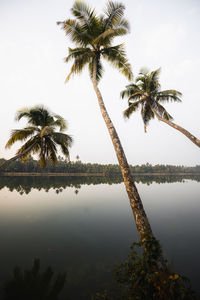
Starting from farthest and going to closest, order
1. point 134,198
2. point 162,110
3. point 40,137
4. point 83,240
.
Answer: point 162,110, point 40,137, point 83,240, point 134,198

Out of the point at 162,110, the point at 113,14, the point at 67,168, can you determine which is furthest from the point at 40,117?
the point at 67,168

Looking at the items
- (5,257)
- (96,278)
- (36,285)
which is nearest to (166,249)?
(96,278)

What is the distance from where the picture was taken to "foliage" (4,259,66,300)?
8.87 feet

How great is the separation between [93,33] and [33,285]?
1046 centimetres

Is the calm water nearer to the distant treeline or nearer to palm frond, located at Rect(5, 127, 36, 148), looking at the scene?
palm frond, located at Rect(5, 127, 36, 148)

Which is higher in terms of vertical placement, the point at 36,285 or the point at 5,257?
the point at 5,257

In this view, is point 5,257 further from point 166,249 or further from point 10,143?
point 10,143

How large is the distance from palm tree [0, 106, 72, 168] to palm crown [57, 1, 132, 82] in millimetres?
3878

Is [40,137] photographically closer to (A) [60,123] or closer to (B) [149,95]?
(A) [60,123]

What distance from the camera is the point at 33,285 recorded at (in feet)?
9.70

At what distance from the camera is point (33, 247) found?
4383 mm

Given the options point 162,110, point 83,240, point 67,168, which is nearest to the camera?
point 83,240

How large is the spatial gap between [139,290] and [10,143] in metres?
10.1

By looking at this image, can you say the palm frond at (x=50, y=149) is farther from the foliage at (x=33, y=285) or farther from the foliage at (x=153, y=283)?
the foliage at (x=153, y=283)
